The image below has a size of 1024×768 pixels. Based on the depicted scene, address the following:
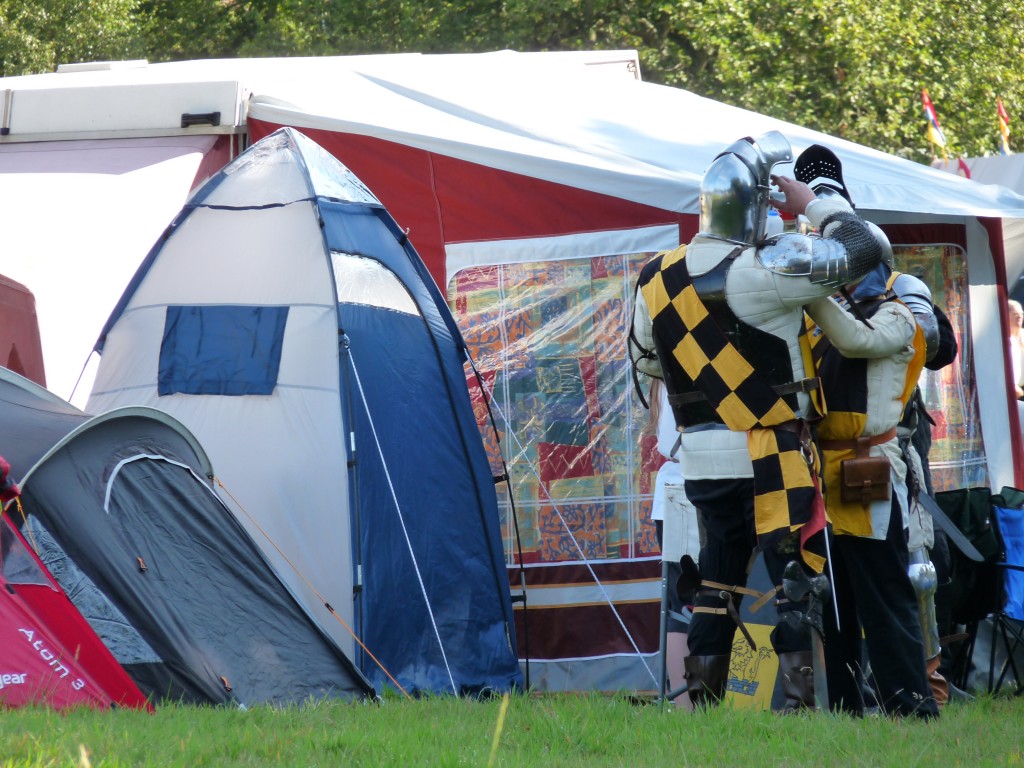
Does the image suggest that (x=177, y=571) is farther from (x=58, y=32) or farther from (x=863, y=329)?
(x=58, y=32)

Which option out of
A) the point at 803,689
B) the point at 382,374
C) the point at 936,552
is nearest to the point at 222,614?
the point at 382,374

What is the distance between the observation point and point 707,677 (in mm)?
3693

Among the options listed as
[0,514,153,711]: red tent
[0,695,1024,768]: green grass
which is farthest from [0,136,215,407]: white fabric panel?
[0,695,1024,768]: green grass

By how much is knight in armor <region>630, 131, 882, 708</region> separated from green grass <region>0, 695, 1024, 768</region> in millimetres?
313

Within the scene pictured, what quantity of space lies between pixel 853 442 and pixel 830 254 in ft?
2.04

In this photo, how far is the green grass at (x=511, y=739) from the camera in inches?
117

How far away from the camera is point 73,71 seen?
26.3 ft

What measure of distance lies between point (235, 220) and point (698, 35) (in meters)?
10.9

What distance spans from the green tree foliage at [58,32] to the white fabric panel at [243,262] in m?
10.2

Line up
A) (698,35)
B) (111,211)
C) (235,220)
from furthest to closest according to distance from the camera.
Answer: (698,35)
(111,211)
(235,220)

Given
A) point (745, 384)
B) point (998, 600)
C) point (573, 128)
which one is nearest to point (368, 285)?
point (573, 128)

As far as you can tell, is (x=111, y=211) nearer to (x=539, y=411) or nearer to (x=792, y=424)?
(x=539, y=411)

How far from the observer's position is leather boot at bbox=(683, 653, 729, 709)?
12.1 feet

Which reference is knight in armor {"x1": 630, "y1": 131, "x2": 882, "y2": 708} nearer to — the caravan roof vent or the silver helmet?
the silver helmet
